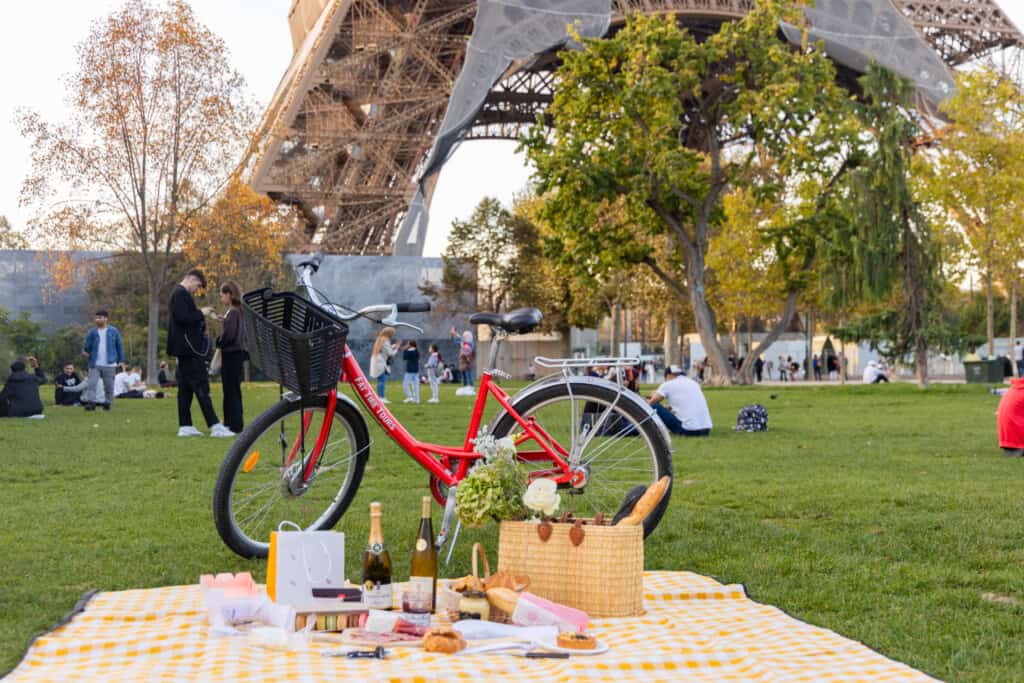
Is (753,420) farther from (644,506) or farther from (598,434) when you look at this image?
(644,506)

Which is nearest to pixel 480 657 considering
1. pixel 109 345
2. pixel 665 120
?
pixel 109 345

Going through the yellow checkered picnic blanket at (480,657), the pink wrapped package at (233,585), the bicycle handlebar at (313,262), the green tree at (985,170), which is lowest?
the yellow checkered picnic blanket at (480,657)

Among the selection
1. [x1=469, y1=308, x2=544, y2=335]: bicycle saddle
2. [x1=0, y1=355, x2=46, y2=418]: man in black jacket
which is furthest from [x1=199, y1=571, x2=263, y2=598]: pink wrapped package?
[x1=0, y1=355, x2=46, y2=418]: man in black jacket

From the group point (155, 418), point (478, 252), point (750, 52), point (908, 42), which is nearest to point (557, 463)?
point (155, 418)

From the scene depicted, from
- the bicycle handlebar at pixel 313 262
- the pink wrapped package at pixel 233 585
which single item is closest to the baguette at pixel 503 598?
the pink wrapped package at pixel 233 585

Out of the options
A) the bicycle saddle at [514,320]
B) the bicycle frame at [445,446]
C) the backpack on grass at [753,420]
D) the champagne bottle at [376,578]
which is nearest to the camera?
the champagne bottle at [376,578]

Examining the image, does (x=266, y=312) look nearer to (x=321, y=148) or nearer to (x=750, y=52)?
(x=750, y=52)

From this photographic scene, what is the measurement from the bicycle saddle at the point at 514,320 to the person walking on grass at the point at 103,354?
39.8 feet

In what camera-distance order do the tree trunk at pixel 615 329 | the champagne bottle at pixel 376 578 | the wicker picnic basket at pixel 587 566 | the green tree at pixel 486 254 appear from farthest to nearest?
the green tree at pixel 486 254
the tree trunk at pixel 615 329
the wicker picnic basket at pixel 587 566
the champagne bottle at pixel 376 578

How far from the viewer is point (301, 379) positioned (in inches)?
173

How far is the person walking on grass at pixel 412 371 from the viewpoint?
20125mm

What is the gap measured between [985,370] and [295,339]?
1146 inches

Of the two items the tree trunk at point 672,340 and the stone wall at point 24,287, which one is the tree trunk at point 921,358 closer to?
the tree trunk at point 672,340

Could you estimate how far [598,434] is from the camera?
16.1ft
